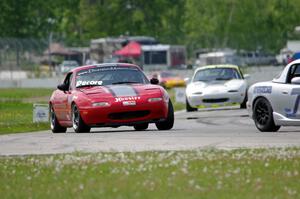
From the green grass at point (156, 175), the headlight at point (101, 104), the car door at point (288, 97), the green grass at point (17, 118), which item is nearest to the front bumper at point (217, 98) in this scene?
the green grass at point (17, 118)

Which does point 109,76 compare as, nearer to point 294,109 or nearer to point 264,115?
point 264,115

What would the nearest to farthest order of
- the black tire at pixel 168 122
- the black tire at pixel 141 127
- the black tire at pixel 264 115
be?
the black tire at pixel 264 115
the black tire at pixel 168 122
the black tire at pixel 141 127

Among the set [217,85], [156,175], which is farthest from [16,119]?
[156,175]

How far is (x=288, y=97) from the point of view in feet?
63.3

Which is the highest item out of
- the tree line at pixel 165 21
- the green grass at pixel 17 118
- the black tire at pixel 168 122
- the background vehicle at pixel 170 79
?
the black tire at pixel 168 122

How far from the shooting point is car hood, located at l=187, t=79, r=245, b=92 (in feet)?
105

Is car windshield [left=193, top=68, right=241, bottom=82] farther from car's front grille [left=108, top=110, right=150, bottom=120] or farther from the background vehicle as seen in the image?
the background vehicle

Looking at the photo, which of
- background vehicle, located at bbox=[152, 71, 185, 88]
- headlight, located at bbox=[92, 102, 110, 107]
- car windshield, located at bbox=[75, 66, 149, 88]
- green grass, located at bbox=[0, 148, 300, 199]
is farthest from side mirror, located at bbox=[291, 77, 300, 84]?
background vehicle, located at bbox=[152, 71, 185, 88]

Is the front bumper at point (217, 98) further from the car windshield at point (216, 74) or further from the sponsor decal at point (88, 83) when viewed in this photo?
the sponsor decal at point (88, 83)

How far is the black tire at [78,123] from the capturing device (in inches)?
837

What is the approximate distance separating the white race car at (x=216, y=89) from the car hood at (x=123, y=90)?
10.6 meters

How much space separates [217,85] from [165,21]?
82923mm

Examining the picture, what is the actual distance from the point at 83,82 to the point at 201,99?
33.9 ft

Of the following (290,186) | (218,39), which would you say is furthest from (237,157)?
(218,39)
